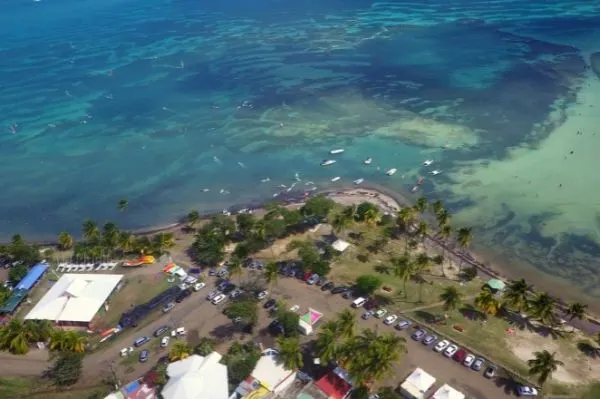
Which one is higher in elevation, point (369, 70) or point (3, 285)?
point (369, 70)

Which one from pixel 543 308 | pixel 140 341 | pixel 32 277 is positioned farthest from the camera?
pixel 32 277

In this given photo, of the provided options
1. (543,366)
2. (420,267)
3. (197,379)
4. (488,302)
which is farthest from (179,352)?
(543,366)

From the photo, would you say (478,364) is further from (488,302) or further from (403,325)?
(403,325)

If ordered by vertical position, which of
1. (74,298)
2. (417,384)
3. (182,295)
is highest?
(417,384)

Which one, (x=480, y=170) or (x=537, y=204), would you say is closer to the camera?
(x=537, y=204)

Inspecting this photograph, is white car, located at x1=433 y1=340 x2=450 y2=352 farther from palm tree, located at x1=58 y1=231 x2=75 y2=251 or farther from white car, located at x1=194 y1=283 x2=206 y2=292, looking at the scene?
palm tree, located at x1=58 y1=231 x2=75 y2=251

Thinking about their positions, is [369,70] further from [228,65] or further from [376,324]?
[376,324]

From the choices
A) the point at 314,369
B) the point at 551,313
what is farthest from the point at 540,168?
the point at 314,369

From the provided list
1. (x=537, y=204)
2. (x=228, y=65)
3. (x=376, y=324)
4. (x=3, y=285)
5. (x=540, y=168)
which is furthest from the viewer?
(x=228, y=65)
